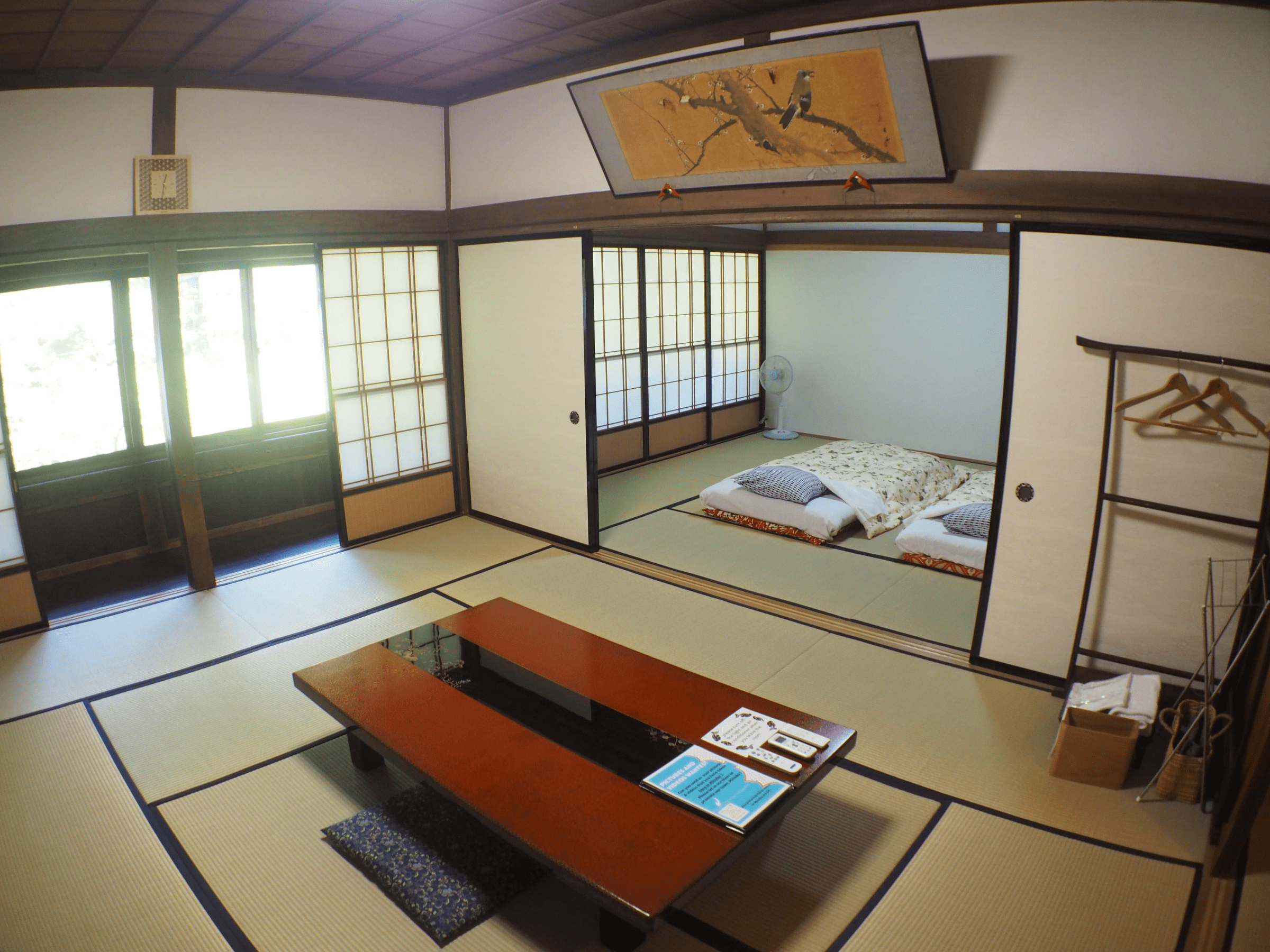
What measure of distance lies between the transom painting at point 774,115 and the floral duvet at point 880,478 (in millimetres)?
2551

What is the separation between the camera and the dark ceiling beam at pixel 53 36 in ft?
10.2

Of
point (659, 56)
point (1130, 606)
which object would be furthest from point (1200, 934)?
point (659, 56)

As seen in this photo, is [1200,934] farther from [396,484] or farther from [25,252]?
[25,252]

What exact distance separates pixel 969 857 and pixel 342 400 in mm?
4511

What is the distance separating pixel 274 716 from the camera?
342 centimetres

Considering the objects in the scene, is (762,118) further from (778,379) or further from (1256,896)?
(778,379)

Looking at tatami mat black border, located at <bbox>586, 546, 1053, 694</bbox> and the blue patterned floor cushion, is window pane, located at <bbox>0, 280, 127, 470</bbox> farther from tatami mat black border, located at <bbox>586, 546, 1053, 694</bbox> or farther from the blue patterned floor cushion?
the blue patterned floor cushion

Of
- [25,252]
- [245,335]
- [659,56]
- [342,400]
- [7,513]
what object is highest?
[659,56]

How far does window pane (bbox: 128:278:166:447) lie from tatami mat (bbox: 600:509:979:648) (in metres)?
3.12

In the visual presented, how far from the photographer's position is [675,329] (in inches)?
311

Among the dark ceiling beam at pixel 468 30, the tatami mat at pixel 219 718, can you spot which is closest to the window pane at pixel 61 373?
the tatami mat at pixel 219 718

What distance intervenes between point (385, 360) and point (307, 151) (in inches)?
54.7

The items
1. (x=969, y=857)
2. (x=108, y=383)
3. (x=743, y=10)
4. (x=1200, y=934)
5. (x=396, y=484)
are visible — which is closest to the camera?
(x=1200, y=934)

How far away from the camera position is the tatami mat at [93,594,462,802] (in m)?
3.10
